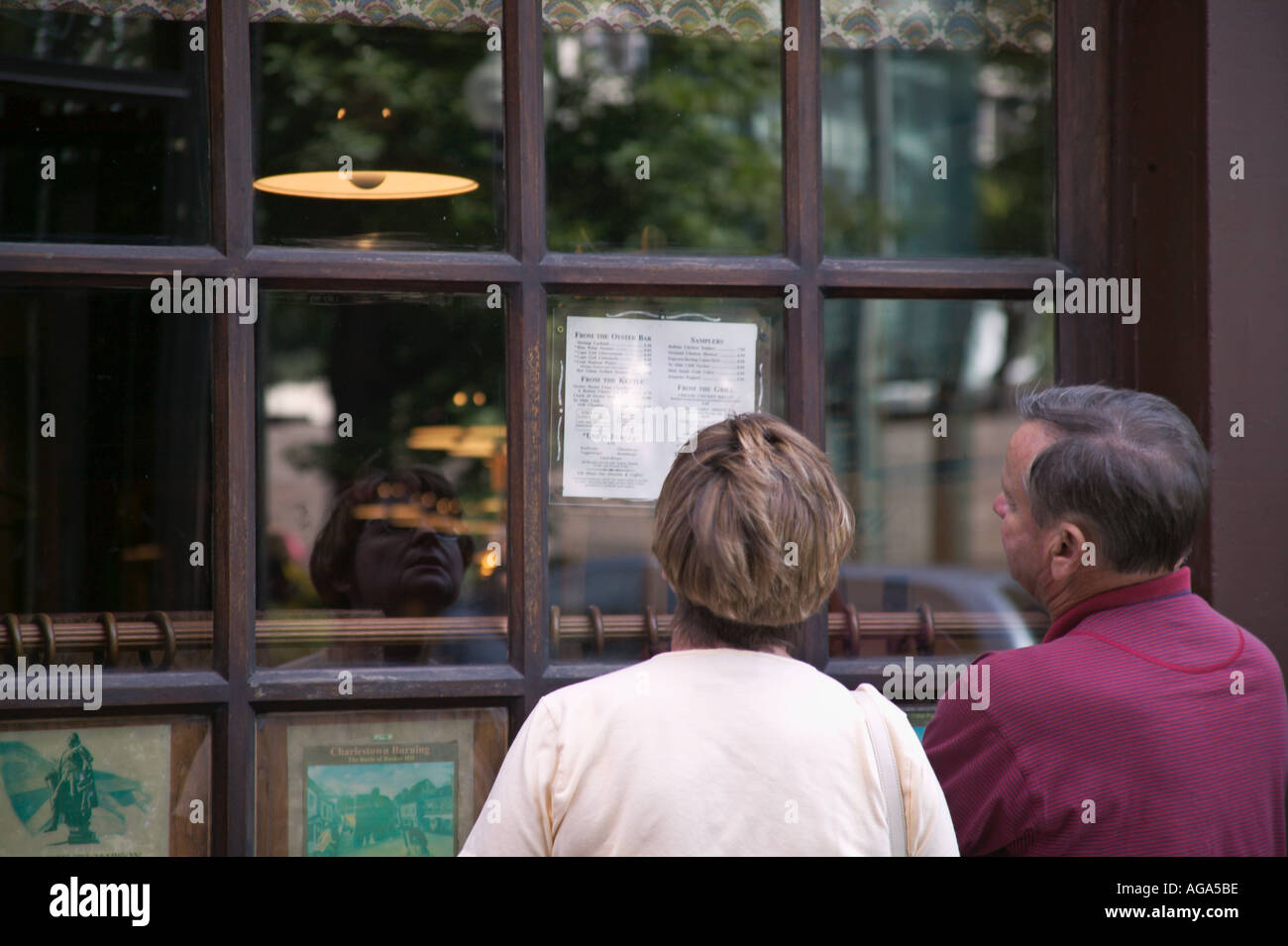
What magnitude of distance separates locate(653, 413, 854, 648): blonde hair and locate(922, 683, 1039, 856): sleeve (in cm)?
33

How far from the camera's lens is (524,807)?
4.85ft

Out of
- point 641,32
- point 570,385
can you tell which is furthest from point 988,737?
point 641,32

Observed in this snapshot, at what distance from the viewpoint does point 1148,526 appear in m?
1.68

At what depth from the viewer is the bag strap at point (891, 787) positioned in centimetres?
150

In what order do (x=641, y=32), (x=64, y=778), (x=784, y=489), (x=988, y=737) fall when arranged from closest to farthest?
(x=784, y=489) → (x=988, y=737) → (x=64, y=778) → (x=641, y=32)

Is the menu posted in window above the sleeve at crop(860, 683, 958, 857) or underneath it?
above

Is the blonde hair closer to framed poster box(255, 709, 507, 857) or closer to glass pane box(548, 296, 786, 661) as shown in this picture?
glass pane box(548, 296, 786, 661)

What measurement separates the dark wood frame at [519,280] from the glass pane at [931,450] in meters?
0.07

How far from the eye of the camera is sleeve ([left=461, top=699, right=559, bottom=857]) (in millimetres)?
1476

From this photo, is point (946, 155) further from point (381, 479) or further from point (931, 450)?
point (381, 479)

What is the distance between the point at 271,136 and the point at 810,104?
3.28 ft

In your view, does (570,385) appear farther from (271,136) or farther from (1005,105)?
(1005,105)

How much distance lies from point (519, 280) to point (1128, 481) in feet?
3.57

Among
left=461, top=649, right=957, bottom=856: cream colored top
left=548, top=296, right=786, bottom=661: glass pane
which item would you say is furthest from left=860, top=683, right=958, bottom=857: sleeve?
left=548, top=296, right=786, bottom=661: glass pane
